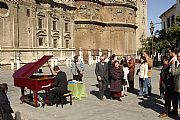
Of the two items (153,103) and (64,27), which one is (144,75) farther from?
(64,27)

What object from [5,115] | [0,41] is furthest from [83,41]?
[5,115]

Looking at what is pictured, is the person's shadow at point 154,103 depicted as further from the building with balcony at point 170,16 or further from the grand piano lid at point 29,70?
the building with balcony at point 170,16

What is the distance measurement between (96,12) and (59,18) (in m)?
11.7

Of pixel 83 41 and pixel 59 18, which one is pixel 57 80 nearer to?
pixel 59 18

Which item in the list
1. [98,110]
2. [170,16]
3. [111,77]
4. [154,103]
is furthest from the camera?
[170,16]

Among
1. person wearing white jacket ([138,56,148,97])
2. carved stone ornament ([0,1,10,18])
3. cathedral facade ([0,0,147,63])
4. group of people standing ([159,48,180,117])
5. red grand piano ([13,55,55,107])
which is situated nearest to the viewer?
group of people standing ([159,48,180,117])

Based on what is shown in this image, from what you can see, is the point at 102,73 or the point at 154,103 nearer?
the point at 154,103

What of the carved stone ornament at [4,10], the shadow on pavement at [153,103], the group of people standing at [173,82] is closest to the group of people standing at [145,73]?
the shadow on pavement at [153,103]

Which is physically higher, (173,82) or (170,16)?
(170,16)

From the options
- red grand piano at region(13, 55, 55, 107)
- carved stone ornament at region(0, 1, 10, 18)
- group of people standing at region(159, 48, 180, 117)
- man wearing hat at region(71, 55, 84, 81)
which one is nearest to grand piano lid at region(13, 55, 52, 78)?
red grand piano at region(13, 55, 55, 107)

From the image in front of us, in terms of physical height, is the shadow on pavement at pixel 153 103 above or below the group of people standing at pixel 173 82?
below

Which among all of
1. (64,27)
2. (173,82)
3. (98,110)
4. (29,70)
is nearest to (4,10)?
(64,27)

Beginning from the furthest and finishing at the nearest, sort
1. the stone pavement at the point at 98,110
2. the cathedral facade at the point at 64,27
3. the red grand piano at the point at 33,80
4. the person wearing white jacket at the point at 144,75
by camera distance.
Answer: the cathedral facade at the point at 64,27, the person wearing white jacket at the point at 144,75, the red grand piano at the point at 33,80, the stone pavement at the point at 98,110

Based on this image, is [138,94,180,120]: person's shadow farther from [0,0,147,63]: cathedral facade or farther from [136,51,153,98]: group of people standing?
[0,0,147,63]: cathedral facade
